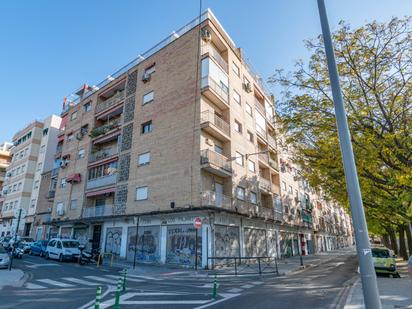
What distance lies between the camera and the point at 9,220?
137 ft

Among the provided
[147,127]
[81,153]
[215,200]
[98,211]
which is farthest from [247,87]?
[81,153]

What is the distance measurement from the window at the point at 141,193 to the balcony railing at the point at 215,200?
5.77 metres

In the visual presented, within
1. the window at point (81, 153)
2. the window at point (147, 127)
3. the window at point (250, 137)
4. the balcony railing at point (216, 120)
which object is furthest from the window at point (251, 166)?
the window at point (81, 153)

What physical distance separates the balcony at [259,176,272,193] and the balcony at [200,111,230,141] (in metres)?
7.02

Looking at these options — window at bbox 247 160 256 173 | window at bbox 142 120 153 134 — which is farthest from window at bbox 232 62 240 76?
window at bbox 142 120 153 134

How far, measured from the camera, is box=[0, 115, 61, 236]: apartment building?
40031 millimetres

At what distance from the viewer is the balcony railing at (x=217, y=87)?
69.4ft

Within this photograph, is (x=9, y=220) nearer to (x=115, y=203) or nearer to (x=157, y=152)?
(x=115, y=203)

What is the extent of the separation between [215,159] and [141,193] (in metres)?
7.00

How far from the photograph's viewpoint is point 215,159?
20188 millimetres

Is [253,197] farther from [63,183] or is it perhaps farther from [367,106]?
[63,183]

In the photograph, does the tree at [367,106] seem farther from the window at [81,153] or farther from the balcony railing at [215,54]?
the window at [81,153]

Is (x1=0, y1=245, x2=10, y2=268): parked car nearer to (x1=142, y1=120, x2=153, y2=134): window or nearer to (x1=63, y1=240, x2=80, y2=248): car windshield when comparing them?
(x1=63, y1=240, x2=80, y2=248): car windshield

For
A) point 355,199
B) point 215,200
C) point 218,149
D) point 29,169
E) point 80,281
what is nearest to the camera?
point 355,199
